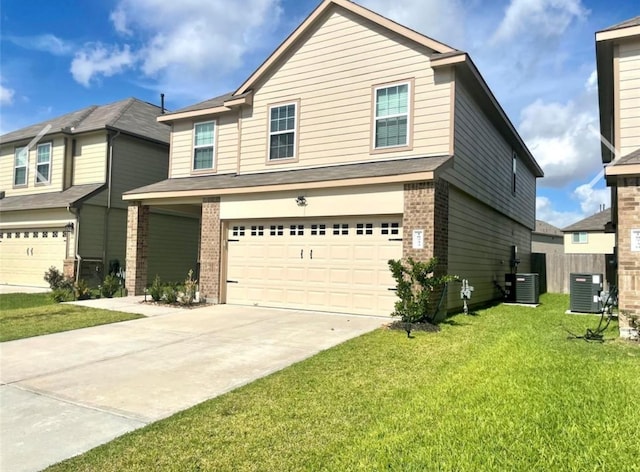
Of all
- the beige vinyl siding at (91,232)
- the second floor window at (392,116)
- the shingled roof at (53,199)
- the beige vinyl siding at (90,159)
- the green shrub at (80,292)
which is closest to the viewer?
the second floor window at (392,116)

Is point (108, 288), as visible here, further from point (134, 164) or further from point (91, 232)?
point (134, 164)

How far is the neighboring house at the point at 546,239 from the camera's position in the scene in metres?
44.8

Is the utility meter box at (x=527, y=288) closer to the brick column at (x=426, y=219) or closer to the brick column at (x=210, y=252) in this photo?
the brick column at (x=426, y=219)

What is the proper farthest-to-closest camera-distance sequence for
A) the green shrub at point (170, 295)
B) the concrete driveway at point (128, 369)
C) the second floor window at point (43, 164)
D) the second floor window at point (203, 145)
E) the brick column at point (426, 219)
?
the second floor window at point (43, 164) → the second floor window at point (203, 145) → the green shrub at point (170, 295) → the brick column at point (426, 219) → the concrete driveway at point (128, 369)

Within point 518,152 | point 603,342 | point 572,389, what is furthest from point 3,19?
point 518,152

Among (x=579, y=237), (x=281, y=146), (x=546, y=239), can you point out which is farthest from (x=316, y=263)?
(x=546, y=239)

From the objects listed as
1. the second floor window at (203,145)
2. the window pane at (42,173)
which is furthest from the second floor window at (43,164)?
the second floor window at (203,145)

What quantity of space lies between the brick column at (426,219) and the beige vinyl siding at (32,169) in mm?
15627

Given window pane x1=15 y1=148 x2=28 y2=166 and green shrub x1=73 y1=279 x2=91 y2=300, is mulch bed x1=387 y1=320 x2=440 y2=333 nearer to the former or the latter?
green shrub x1=73 y1=279 x2=91 y2=300

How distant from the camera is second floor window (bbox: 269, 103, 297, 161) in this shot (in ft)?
41.8

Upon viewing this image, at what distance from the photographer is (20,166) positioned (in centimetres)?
2061

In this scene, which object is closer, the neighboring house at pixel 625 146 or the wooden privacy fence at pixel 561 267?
the neighboring house at pixel 625 146

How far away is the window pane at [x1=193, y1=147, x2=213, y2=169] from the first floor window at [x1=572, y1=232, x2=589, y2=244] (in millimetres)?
30568

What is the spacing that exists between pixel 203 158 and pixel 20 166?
11395mm
